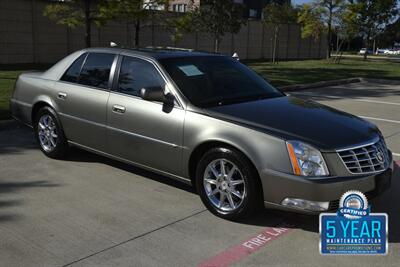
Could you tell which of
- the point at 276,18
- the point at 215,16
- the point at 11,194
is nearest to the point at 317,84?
the point at 215,16

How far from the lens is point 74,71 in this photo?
6.04 metres

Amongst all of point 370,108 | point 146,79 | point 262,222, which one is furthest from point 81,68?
point 370,108

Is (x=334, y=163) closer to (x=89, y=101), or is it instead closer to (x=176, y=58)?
(x=176, y=58)

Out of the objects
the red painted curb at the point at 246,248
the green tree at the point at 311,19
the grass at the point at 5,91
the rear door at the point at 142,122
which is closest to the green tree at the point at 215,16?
the green tree at the point at 311,19

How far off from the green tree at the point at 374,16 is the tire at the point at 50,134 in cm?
3077

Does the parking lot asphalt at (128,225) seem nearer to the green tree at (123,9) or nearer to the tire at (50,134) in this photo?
the tire at (50,134)

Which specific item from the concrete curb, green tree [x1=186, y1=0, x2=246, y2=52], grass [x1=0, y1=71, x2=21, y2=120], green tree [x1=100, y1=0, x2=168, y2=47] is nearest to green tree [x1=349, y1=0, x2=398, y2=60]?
green tree [x1=186, y1=0, x2=246, y2=52]

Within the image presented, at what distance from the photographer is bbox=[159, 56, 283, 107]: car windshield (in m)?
4.88

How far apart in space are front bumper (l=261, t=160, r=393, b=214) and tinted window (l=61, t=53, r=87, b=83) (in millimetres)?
2984

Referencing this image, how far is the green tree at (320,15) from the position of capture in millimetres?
30781

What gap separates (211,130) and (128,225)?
44.0 inches

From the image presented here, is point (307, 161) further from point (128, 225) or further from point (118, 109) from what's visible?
point (118, 109)

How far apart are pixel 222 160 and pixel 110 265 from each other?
139 centimetres

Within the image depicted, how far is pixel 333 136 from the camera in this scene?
13.7ft
